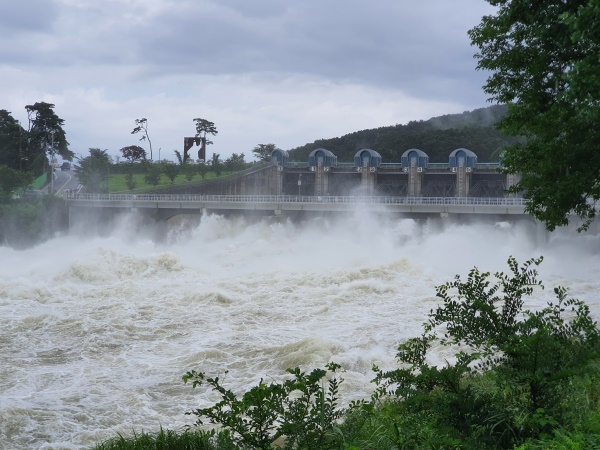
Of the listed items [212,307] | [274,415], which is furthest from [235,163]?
[274,415]

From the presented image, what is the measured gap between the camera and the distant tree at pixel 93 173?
62.8 m

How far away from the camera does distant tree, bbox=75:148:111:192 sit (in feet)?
206

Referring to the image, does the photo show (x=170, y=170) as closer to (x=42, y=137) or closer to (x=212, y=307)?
(x=42, y=137)

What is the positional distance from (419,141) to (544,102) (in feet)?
185

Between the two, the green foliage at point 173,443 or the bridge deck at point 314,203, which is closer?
the green foliage at point 173,443

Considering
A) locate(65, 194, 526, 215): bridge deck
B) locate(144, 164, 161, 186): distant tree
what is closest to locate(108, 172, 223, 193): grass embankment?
locate(144, 164, 161, 186): distant tree

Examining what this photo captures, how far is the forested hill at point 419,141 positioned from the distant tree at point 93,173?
2207 cm

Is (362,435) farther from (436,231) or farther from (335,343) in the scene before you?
(436,231)

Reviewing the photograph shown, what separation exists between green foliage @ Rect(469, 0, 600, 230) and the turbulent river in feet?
12.8

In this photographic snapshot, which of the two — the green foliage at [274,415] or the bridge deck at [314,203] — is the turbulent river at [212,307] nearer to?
the bridge deck at [314,203]

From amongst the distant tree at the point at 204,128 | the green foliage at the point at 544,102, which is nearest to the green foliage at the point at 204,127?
the distant tree at the point at 204,128

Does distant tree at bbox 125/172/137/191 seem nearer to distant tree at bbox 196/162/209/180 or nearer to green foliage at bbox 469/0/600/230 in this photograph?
distant tree at bbox 196/162/209/180

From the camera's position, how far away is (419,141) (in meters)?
69.2

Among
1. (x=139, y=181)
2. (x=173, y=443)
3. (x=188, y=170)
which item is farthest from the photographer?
(x=139, y=181)
